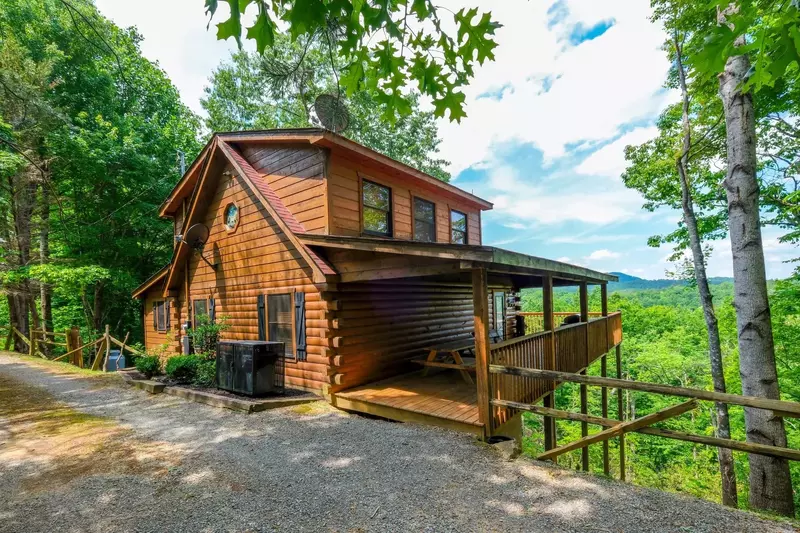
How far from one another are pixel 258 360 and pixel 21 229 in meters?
16.1

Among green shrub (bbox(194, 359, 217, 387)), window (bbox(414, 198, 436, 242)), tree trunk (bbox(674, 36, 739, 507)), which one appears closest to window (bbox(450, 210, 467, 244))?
window (bbox(414, 198, 436, 242))

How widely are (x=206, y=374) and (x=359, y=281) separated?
4534 mm

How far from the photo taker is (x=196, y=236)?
9797 millimetres

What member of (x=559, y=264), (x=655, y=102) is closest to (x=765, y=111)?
(x=655, y=102)

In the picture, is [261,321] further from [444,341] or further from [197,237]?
[444,341]

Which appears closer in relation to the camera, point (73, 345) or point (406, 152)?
point (73, 345)

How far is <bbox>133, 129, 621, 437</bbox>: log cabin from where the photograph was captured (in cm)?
564

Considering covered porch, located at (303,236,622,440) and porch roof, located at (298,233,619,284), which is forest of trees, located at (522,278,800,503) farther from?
porch roof, located at (298,233,619,284)

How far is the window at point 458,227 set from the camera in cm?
1212

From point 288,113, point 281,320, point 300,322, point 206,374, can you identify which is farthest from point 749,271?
point 288,113

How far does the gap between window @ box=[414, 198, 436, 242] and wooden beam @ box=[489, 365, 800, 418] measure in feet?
19.9

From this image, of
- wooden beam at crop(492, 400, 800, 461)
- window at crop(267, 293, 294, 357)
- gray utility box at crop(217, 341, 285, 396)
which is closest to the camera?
wooden beam at crop(492, 400, 800, 461)

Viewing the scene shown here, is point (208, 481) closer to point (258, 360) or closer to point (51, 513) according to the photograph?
point (51, 513)

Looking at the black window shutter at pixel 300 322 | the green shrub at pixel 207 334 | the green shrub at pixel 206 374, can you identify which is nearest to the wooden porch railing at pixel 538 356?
the black window shutter at pixel 300 322
